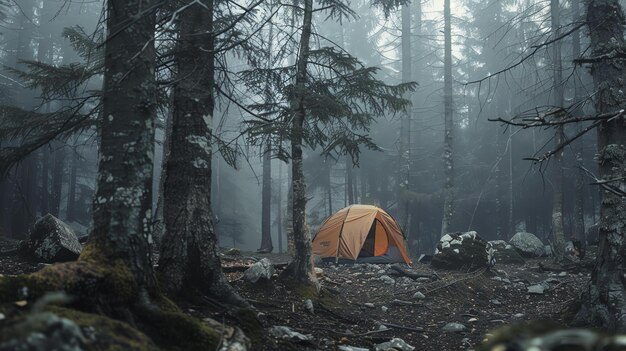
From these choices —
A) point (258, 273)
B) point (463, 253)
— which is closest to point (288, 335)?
point (258, 273)

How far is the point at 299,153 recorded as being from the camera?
8.98 m

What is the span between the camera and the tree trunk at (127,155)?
378cm

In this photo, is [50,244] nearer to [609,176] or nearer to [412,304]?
[412,304]

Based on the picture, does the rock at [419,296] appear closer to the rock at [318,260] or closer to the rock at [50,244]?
the rock at [318,260]

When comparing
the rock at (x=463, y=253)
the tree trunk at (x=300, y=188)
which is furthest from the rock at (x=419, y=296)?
the rock at (x=463, y=253)

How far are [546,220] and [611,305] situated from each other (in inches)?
850

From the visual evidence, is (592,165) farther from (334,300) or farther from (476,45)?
(334,300)

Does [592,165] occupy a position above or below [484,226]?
above

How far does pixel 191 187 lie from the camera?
5.61 metres

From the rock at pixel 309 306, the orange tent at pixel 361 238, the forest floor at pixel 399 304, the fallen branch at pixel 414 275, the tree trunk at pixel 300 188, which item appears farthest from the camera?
the orange tent at pixel 361 238

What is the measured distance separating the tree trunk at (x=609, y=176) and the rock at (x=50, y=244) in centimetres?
967

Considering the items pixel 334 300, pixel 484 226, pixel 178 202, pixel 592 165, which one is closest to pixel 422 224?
pixel 484 226

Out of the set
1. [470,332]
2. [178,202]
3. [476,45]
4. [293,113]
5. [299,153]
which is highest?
[476,45]

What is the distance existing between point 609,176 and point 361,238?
9.34 metres
